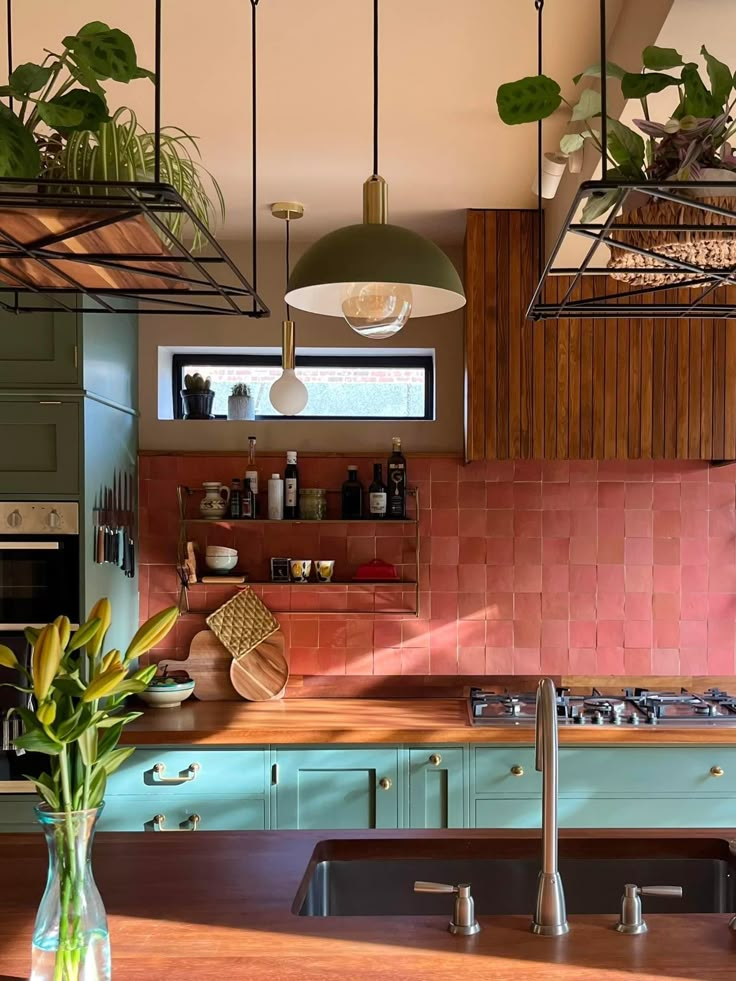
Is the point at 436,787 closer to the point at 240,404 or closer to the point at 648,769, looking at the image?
the point at 648,769

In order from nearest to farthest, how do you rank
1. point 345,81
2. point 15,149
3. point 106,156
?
point 15,149, point 106,156, point 345,81

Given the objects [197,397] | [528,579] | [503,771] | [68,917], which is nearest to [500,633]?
[528,579]

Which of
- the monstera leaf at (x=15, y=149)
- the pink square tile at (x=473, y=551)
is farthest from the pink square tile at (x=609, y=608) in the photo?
the monstera leaf at (x=15, y=149)

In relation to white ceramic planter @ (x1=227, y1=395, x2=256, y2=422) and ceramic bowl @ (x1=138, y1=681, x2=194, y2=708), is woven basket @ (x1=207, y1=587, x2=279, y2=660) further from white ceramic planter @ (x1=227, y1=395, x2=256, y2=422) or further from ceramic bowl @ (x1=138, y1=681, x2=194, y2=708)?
white ceramic planter @ (x1=227, y1=395, x2=256, y2=422)

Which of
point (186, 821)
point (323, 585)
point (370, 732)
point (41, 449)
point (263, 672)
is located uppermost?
point (41, 449)

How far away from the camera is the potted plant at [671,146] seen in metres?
1.28

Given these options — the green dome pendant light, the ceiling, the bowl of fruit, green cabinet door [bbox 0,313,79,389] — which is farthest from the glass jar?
the green dome pendant light

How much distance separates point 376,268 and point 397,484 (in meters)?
2.32

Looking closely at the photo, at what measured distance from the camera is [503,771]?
126 inches

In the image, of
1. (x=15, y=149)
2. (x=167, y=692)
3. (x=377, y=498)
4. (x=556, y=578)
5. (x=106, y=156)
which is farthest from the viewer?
(x=556, y=578)

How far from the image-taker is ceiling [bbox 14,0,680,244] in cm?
Answer: 206

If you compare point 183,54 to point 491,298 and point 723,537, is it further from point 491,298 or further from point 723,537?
point 723,537

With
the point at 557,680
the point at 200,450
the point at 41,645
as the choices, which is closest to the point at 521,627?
the point at 557,680

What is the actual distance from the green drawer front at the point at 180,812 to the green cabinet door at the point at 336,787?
0.11 metres
